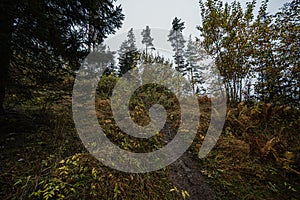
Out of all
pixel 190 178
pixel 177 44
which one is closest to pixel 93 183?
pixel 190 178

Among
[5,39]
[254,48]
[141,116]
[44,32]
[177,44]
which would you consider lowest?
[141,116]

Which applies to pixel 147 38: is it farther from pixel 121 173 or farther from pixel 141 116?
pixel 121 173

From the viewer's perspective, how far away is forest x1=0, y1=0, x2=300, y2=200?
2.40m

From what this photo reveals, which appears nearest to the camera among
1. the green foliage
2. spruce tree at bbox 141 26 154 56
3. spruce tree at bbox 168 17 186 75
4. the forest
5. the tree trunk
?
the green foliage

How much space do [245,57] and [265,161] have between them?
4.35 meters

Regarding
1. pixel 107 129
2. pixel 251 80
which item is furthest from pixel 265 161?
pixel 251 80

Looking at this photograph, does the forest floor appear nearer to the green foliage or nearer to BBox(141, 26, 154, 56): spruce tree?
the green foliage

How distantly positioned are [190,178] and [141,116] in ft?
7.57

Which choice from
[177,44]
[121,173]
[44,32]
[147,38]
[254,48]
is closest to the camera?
[121,173]

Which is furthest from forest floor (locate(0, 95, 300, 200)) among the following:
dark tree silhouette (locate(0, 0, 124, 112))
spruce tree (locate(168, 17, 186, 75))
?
spruce tree (locate(168, 17, 186, 75))

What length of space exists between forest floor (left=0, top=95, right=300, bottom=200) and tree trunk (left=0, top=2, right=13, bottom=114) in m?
0.90

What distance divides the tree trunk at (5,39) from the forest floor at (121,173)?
0.90 meters

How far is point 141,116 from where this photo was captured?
4.61 meters

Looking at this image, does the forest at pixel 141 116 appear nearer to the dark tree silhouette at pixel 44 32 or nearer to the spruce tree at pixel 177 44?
the dark tree silhouette at pixel 44 32
